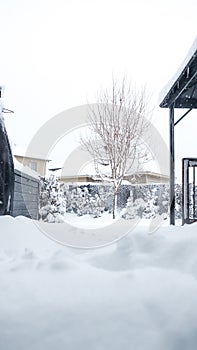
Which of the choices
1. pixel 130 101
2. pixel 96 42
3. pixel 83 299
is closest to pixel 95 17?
pixel 96 42

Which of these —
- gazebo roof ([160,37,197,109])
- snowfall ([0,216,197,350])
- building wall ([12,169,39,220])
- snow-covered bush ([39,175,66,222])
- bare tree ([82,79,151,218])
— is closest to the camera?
snowfall ([0,216,197,350])

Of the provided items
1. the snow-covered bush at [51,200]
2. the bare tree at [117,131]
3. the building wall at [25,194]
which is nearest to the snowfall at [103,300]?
the building wall at [25,194]

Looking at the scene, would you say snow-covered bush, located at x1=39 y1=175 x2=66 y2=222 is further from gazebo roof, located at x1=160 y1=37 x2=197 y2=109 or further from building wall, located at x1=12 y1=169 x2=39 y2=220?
gazebo roof, located at x1=160 y1=37 x2=197 y2=109

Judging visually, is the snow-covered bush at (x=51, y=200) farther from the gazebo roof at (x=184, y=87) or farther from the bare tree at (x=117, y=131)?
the gazebo roof at (x=184, y=87)

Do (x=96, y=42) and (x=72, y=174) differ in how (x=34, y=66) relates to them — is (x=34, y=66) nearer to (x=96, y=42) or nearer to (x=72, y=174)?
(x=96, y=42)

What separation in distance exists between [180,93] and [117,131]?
505 cm

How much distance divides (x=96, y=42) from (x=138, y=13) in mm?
1603

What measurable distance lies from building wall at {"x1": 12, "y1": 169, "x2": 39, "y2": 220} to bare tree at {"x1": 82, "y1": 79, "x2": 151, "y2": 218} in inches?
113

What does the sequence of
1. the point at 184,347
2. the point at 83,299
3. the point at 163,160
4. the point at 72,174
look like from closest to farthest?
the point at 184,347
the point at 83,299
the point at 163,160
the point at 72,174

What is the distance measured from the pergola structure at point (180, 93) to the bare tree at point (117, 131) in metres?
4.21

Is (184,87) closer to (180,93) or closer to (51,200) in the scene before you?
(180,93)

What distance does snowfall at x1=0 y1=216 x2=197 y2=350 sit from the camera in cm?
96

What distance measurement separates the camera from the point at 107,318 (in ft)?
3.44

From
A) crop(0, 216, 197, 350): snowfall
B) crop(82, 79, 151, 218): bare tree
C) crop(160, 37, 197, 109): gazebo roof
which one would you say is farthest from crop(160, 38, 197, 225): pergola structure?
crop(82, 79, 151, 218): bare tree
